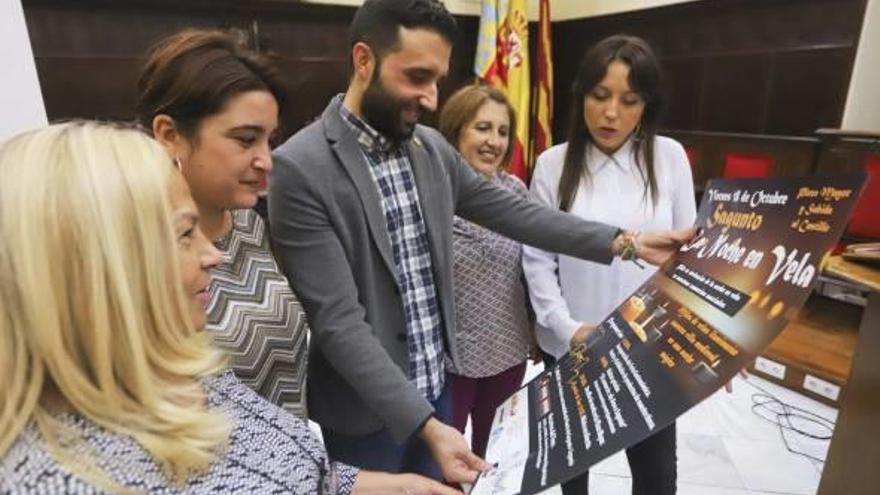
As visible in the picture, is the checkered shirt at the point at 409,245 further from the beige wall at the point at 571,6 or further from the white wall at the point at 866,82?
the beige wall at the point at 571,6

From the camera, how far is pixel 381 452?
3.85 feet

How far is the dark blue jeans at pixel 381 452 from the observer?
117cm

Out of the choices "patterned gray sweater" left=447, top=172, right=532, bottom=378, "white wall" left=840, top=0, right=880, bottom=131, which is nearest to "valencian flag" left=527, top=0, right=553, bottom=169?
"white wall" left=840, top=0, right=880, bottom=131

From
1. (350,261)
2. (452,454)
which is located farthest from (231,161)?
(452,454)

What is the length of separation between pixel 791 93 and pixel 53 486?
407 cm

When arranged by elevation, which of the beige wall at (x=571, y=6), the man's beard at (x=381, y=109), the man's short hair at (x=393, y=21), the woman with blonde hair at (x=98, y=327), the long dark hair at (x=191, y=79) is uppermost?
the beige wall at (x=571, y=6)

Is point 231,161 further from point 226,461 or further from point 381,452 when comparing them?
point 381,452

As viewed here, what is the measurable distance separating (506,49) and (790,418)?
3.21 metres

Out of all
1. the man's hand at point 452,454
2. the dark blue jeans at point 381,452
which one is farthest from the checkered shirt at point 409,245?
the man's hand at point 452,454

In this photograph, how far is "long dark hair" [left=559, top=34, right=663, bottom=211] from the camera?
1265 mm

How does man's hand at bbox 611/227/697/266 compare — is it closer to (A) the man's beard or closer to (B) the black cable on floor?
(A) the man's beard

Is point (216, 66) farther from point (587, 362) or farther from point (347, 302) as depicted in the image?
point (587, 362)

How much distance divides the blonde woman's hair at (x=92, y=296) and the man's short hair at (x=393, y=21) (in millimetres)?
591

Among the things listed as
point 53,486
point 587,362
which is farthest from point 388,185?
point 53,486
